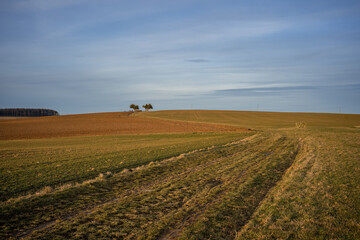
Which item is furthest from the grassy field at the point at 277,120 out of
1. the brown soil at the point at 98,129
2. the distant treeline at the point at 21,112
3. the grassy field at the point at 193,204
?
the distant treeline at the point at 21,112

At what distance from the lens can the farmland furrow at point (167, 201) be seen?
6.59 meters

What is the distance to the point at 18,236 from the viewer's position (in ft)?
21.0

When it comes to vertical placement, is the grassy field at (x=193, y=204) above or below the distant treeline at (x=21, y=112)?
below

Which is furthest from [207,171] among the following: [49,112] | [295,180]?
[49,112]

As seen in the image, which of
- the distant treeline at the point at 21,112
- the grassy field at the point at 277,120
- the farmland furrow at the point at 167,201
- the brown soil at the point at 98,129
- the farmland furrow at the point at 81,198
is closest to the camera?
the farmland furrow at the point at 167,201

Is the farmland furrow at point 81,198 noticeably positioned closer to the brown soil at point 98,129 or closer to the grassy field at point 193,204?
the grassy field at point 193,204

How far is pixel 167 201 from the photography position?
873 centimetres

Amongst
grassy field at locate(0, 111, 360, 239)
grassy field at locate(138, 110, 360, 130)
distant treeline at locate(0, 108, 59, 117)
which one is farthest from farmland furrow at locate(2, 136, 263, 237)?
distant treeline at locate(0, 108, 59, 117)

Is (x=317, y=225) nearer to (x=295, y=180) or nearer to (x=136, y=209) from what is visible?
(x=295, y=180)

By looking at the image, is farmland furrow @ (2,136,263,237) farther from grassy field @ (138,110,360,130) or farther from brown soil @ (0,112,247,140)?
grassy field @ (138,110,360,130)

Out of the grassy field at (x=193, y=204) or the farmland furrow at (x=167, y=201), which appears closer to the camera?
the grassy field at (x=193, y=204)

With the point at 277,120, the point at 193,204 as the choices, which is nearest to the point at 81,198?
the point at 193,204

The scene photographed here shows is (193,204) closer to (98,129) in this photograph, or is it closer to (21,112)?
(98,129)

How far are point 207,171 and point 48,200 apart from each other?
8.20 meters
